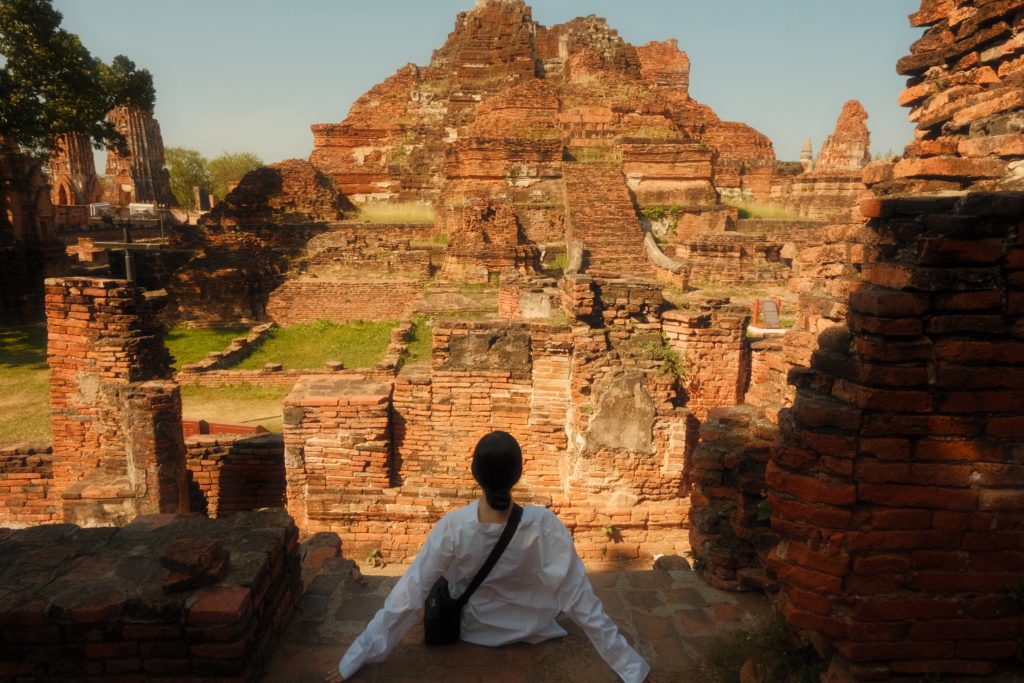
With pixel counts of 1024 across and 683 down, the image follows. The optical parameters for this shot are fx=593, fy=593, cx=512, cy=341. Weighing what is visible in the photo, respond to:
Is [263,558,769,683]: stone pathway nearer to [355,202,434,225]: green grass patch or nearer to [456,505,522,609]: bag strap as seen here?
[456,505,522,609]: bag strap

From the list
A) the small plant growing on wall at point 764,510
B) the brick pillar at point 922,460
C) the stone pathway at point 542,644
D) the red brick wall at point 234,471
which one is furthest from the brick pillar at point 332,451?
the brick pillar at point 922,460

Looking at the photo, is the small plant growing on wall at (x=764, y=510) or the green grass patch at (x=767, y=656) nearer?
the green grass patch at (x=767, y=656)

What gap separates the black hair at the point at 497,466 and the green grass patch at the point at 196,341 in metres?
10.6

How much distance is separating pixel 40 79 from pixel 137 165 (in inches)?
958

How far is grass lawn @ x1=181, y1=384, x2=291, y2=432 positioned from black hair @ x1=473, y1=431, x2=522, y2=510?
6.55 m

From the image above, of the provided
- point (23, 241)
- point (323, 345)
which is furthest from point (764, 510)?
point (23, 241)

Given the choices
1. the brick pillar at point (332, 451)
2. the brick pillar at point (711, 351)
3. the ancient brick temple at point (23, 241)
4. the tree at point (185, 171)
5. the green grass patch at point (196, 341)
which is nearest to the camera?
the brick pillar at point (332, 451)

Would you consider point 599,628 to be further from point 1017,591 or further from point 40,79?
point 40,79

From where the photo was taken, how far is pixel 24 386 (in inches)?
400

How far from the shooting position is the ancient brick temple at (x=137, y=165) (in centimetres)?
3575

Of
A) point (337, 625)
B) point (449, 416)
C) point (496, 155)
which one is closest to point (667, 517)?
point (449, 416)

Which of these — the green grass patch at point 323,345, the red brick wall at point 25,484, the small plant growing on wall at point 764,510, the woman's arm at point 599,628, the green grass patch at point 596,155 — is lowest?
the red brick wall at point 25,484

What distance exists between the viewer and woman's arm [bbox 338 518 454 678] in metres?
2.23

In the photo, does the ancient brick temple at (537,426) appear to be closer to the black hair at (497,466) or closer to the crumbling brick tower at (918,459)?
the black hair at (497,466)
